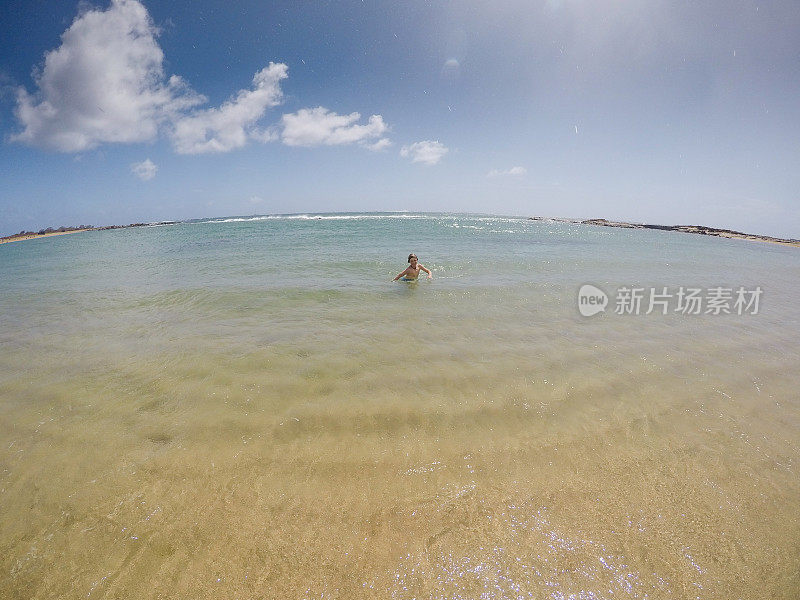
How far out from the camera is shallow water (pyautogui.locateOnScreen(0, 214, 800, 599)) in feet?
7.25

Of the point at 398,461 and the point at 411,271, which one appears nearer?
the point at 398,461

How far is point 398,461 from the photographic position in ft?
10.1

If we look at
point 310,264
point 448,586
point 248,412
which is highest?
point 310,264

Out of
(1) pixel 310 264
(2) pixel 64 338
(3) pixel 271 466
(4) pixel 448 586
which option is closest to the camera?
(4) pixel 448 586

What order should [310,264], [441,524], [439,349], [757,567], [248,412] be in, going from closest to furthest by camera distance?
[757,567], [441,524], [248,412], [439,349], [310,264]

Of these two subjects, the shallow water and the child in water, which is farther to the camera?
the child in water

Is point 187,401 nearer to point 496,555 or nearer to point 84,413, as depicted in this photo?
point 84,413

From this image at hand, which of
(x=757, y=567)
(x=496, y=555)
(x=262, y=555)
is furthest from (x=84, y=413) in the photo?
(x=757, y=567)

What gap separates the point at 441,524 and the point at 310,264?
13358 millimetres

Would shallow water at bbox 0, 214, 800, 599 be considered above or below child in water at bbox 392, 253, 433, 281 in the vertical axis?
below

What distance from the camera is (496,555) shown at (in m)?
2.29

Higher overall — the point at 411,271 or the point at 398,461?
the point at 411,271

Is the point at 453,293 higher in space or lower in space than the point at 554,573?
higher

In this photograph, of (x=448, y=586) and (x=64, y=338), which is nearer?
(x=448, y=586)
